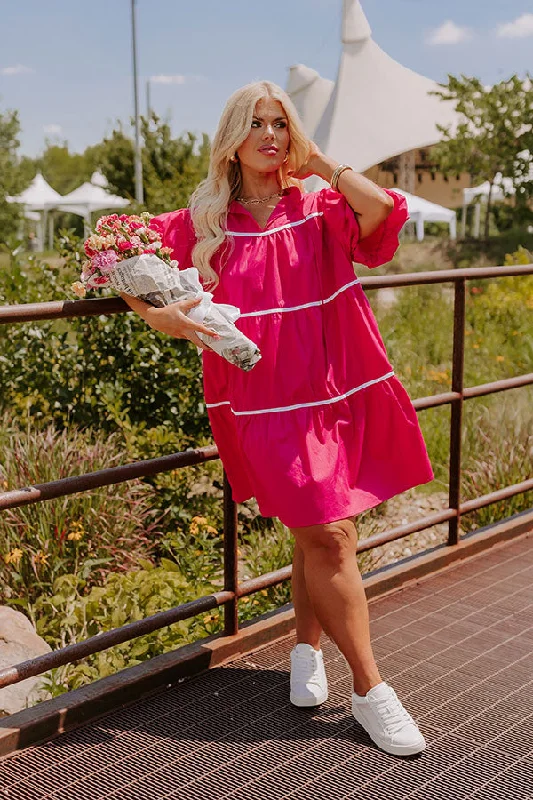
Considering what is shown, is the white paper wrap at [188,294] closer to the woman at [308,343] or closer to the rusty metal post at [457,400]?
the woman at [308,343]

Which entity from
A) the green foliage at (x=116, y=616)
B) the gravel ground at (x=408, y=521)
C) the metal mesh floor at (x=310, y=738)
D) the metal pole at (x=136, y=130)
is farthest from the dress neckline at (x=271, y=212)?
the metal pole at (x=136, y=130)

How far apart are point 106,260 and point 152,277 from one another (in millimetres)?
120

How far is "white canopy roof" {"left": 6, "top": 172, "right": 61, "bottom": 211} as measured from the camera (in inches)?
1535

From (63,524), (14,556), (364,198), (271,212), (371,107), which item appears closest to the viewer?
(364,198)

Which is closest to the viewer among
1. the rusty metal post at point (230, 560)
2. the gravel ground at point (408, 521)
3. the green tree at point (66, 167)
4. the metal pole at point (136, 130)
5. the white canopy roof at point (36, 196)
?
the rusty metal post at point (230, 560)

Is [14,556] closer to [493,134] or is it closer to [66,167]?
[493,134]

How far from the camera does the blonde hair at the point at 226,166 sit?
2.49m

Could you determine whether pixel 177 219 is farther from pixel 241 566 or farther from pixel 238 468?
pixel 241 566

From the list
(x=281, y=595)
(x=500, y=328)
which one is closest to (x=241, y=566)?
(x=281, y=595)

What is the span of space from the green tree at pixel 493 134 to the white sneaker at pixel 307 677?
2513cm

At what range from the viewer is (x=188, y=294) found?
237cm

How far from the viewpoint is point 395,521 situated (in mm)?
5719

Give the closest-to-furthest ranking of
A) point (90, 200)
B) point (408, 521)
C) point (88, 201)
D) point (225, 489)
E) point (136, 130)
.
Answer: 1. point (225, 489)
2. point (408, 521)
3. point (136, 130)
4. point (88, 201)
5. point (90, 200)

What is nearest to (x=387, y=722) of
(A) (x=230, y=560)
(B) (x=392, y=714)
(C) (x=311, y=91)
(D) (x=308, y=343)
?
(B) (x=392, y=714)
